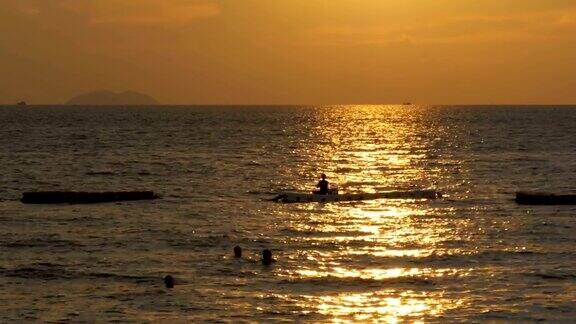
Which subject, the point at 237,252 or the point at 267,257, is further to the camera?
the point at 237,252

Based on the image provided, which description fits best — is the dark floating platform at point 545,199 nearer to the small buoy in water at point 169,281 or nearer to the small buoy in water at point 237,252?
the small buoy in water at point 237,252

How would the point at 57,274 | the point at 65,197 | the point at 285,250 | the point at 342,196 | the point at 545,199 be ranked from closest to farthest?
the point at 57,274, the point at 285,250, the point at 545,199, the point at 65,197, the point at 342,196

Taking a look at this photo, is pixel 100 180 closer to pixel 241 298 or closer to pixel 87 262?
pixel 87 262

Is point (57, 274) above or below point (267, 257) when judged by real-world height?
below

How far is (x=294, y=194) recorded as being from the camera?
61656 millimetres

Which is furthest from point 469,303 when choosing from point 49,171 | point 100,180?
point 49,171

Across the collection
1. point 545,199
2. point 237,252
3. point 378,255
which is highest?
point 545,199

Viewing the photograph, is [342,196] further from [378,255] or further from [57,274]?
[57,274]

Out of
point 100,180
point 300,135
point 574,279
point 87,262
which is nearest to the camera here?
point 574,279

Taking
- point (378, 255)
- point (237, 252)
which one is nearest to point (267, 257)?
point (237, 252)

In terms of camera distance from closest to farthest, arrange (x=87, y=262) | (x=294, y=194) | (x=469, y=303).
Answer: (x=469, y=303), (x=87, y=262), (x=294, y=194)

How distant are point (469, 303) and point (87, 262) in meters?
16.5

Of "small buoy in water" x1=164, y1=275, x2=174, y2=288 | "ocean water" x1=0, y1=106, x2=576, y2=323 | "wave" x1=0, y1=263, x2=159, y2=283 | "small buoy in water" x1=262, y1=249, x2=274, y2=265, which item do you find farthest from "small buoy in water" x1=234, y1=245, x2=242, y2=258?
"small buoy in water" x1=164, y1=275, x2=174, y2=288

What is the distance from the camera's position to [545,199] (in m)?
59.5
